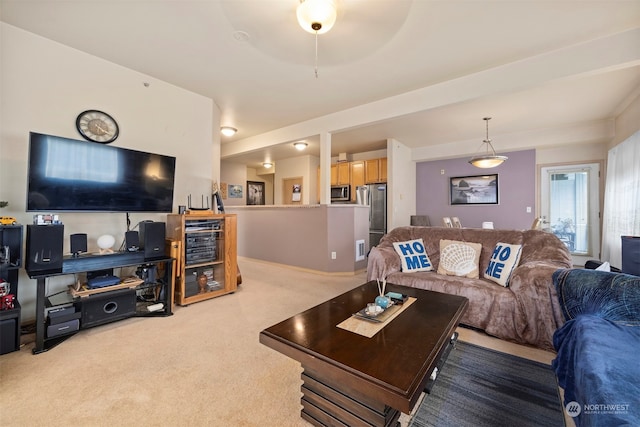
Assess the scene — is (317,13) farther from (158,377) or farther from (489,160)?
(489,160)

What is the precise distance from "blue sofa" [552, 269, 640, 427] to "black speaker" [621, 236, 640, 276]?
117 cm

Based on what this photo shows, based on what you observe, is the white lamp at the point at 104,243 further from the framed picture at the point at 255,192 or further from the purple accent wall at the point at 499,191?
the purple accent wall at the point at 499,191

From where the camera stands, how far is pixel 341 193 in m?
6.28

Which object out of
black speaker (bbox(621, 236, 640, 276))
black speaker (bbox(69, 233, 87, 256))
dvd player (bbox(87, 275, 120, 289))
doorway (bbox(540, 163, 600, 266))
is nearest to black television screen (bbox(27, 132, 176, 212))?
black speaker (bbox(69, 233, 87, 256))

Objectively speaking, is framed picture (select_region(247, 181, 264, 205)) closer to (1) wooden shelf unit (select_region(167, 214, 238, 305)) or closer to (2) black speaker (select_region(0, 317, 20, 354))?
(1) wooden shelf unit (select_region(167, 214, 238, 305))

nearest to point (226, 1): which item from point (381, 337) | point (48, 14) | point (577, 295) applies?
point (48, 14)

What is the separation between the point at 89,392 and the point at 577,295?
2821 mm

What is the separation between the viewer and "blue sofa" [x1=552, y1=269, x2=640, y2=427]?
0.83m

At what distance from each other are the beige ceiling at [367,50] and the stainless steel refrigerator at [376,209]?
186 centimetres

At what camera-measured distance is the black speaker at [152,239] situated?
256 cm

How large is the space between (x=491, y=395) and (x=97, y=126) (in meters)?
3.93

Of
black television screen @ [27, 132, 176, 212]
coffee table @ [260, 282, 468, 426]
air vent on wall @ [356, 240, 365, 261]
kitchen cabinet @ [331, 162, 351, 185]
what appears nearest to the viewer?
coffee table @ [260, 282, 468, 426]

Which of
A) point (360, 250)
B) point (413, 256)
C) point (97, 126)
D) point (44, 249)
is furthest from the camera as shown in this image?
point (360, 250)

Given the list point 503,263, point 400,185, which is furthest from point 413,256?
point 400,185
